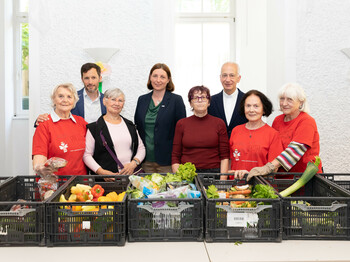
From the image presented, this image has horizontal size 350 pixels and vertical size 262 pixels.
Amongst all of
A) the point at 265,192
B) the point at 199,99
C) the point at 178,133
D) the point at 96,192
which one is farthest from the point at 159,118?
the point at 265,192

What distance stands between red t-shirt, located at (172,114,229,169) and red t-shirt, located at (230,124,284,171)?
0.51ft

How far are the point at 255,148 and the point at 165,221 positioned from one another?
1.01 metres

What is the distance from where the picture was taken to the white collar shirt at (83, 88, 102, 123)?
10.2ft

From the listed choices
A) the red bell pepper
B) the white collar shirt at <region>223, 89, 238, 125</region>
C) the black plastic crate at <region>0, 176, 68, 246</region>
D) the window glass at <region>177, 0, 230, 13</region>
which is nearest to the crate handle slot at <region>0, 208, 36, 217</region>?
the black plastic crate at <region>0, 176, 68, 246</region>

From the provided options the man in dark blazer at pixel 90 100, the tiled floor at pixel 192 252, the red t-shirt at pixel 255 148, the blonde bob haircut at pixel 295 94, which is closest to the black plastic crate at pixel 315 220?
the tiled floor at pixel 192 252

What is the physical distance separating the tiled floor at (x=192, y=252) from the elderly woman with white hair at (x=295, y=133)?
0.67 m

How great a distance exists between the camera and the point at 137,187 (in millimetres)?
1881

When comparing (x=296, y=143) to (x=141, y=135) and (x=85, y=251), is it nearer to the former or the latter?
(x=141, y=135)

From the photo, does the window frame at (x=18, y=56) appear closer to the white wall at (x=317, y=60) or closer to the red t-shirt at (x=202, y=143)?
the white wall at (x=317, y=60)

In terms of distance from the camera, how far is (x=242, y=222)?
1.66m

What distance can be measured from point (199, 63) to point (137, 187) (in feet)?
11.6

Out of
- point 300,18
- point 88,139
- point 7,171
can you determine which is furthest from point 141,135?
point 7,171

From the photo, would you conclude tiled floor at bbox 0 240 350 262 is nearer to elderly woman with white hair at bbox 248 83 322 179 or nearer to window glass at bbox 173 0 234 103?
elderly woman with white hair at bbox 248 83 322 179

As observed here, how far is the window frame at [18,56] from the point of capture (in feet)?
17.3
